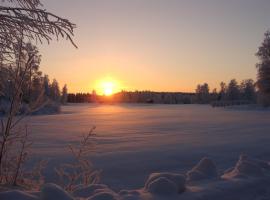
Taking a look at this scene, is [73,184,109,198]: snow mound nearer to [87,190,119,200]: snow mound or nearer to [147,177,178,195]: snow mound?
[87,190,119,200]: snow mound

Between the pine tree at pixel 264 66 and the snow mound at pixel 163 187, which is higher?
the pine tree at pixel 264 66

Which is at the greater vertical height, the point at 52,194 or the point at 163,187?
the point at 52,194

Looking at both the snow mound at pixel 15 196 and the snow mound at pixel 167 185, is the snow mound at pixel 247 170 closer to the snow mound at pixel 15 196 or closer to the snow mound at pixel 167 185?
the snow mound at pixel 167 185

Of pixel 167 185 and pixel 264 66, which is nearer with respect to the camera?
pixel 167 185

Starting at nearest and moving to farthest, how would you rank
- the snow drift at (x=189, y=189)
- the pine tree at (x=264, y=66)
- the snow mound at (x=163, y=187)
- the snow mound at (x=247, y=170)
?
the snow drift at (x=189, y=189), the snow mound at (x=163, y=187), the snow mound at (x=247, y=170), the pine tree at (x=264, y=66)

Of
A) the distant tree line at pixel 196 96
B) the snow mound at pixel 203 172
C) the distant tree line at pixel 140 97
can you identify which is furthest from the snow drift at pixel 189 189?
the distant tree line at pixel 140 97

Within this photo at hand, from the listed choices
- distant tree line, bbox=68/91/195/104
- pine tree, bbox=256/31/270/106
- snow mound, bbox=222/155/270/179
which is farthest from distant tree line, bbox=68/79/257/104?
snow mound, bbox=222/155/270/179

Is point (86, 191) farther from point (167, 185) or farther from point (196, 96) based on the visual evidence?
point (196, 96)

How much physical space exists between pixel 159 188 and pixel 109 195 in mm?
787

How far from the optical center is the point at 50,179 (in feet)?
23.5

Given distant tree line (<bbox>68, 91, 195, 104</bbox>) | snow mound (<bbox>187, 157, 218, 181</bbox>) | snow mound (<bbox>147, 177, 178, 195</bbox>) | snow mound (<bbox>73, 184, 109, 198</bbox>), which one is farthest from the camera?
distant tree line (<bbox>68, 91, 195, 104</bbox>)

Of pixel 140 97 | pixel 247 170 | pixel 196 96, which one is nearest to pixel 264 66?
pixel 247 170

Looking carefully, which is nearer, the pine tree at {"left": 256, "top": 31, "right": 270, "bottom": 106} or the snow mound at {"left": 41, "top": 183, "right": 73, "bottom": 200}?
the snow mound at {"left": 41, "top": 183, "right": 73, "bottom": 200}

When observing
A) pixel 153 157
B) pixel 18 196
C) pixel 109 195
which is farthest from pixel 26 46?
pixel 153 157
